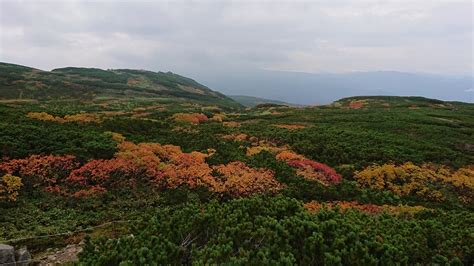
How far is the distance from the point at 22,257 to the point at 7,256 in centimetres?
62

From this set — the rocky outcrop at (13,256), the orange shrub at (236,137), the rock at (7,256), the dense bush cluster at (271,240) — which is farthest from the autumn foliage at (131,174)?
the orange shrub at (236,137)

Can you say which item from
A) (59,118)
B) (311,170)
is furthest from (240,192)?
(59,118)

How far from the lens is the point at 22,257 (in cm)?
1125

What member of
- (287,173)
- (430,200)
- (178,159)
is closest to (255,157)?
(287,173)

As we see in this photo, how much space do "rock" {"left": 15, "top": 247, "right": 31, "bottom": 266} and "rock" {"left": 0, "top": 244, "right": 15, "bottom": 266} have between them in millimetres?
319

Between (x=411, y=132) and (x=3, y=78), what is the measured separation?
111585 millimetres

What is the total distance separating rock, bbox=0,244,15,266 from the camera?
10546 millimetres

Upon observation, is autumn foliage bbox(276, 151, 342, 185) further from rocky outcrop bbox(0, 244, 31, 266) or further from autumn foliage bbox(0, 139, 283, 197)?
rocky outcrop bbox(0, 244, 31, 266)

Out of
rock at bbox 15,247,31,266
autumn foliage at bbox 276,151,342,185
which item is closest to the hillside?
autumn foliage at bbox 276,151,342,185

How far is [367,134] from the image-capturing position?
37.2 m

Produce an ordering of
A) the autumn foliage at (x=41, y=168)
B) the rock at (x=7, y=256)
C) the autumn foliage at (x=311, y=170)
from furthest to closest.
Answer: the autumn foliage at (x=311, y=170), the autumn foliage at (x=41, y=168), the rock at (x=7, y=256)

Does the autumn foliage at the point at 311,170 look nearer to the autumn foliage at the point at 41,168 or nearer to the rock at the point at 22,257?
the autumn foliage at the point at 41,168

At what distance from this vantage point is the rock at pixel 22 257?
36.4ft

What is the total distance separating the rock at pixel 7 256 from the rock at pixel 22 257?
1.04ft
